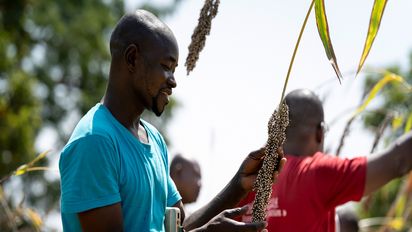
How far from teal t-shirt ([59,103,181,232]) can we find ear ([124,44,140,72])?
0.15m

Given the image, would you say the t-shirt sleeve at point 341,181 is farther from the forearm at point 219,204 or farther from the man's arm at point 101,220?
the man's arm at point 101,220

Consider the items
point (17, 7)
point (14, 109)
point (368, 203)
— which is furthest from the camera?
point (17, 7)

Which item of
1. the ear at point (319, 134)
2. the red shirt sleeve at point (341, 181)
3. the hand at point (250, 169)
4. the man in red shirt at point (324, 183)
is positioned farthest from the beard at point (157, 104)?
the ear at point (319, 134)

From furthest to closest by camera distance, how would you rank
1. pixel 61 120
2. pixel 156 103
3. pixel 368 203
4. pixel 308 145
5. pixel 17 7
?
1. pixel 61 120
2. pixel 17 7
3. pixel 368 203
4. pixel 308 145
5. pixel 156 103

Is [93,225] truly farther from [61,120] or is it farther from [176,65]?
[61,120]

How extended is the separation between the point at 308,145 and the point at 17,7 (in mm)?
13379

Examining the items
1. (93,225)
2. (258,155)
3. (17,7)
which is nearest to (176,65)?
(258,155)

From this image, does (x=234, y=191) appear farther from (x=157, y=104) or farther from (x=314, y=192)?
(x=314, y=192)

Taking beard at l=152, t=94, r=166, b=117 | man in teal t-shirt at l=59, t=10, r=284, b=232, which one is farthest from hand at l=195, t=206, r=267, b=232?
beard at l=152, t=94, r=166, b=117

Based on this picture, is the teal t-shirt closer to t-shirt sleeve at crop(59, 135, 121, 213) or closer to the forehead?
t-shirt sleeve at crop(59, 135, 121, 213)

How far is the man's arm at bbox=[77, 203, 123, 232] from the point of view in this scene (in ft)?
8.95

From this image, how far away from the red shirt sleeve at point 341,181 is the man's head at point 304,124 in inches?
9.8

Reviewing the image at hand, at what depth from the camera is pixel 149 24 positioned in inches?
117

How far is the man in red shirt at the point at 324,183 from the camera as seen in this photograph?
3.88 meters
